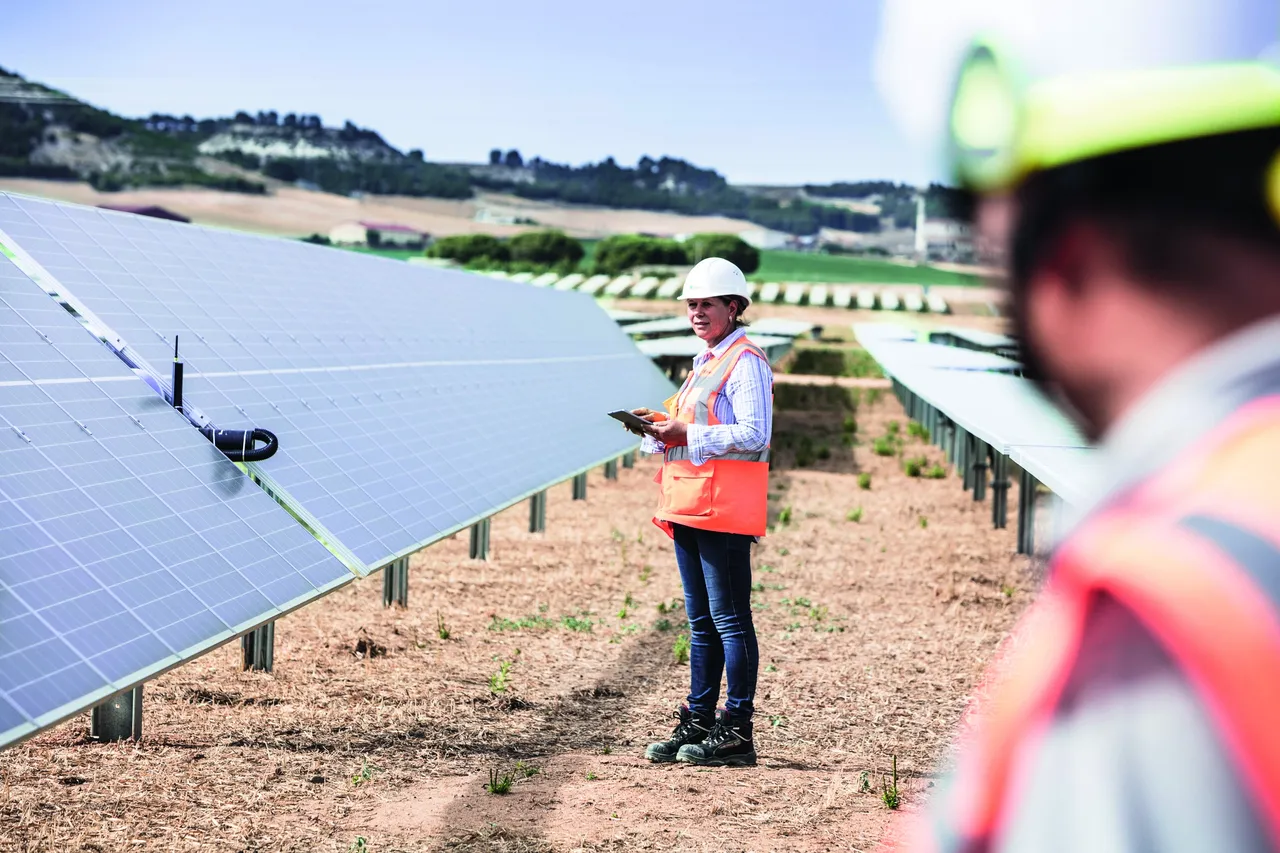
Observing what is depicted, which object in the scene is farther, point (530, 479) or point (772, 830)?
point (530, 479)

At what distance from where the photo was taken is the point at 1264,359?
69 cm

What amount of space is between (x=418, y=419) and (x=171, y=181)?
292 feet

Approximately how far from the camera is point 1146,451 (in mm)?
729

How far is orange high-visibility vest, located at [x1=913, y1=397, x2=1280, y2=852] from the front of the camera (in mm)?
594

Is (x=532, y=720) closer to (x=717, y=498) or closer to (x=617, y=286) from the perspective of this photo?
(x=717, y=498)

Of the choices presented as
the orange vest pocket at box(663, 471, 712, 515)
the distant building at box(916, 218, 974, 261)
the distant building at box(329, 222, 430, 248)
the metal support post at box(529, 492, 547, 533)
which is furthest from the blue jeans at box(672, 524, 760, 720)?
the distant building at box(329, 222, 430, 248)

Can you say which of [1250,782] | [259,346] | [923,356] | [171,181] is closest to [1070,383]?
[1250,782]

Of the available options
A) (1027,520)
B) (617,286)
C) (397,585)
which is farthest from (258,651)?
(617,286)

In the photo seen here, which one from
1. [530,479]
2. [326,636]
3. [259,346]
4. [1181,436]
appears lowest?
[326,636]

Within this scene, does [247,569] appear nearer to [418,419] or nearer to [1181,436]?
[418,419]

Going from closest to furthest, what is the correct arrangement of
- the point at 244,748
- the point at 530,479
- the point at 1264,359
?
1. the point at 1264,359
2. the point at 244,748
3. the point at 530,479

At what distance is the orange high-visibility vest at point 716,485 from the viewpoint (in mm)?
5203

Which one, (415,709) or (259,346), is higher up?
(259,346)

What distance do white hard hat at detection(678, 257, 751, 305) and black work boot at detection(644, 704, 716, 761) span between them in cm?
181
